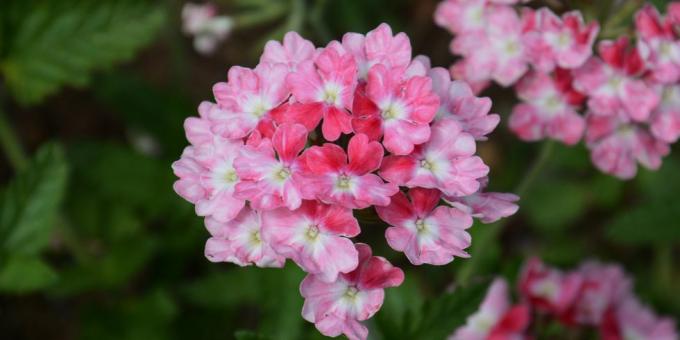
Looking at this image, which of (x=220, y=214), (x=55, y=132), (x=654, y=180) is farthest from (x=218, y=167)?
(x=55, y=132)

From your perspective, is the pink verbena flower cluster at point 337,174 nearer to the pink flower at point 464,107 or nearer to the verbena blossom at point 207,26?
the pink flower at point 464,107

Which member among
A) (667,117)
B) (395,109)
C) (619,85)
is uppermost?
(395,109)

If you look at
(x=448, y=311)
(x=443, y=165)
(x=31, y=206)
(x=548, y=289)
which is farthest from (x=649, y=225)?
(x=31, y=206)

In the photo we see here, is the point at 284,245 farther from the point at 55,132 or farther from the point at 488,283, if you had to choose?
the point at 55,132

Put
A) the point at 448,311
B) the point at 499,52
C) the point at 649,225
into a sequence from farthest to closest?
the point at 649,225 → the point at 499,52 → the point at 448,311

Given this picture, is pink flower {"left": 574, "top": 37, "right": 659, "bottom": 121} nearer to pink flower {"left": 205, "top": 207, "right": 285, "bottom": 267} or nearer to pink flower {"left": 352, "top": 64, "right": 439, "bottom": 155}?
pink flower {"left": 352, "top": 64, "right": 439, "bottom": 155}

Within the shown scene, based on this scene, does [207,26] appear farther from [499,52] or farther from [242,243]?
[242,243]
